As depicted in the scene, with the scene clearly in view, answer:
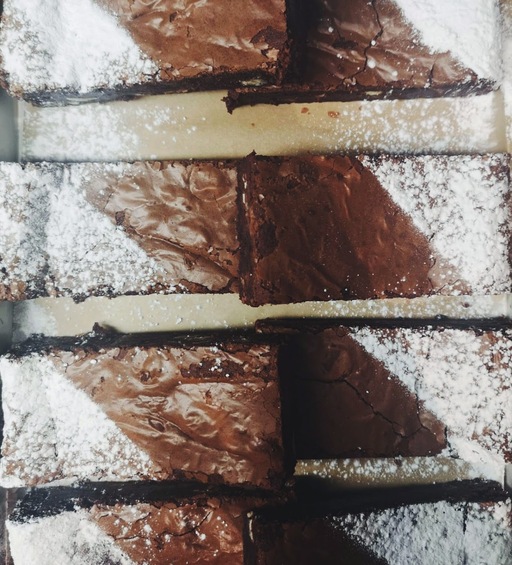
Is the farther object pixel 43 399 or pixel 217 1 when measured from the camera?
pixel 43 399

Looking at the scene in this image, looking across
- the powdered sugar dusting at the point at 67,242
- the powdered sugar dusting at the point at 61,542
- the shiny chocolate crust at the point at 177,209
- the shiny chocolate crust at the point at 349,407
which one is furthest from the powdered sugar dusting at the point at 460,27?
the powdered sugar dusting at the point at 61,542

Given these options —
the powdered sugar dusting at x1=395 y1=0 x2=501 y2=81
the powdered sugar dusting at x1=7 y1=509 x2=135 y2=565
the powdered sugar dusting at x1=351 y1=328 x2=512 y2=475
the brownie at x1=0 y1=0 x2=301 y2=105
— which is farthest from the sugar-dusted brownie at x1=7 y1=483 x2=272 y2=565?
the powdered sugar dusting at x1=395 y1=0 x2=501 y2=81

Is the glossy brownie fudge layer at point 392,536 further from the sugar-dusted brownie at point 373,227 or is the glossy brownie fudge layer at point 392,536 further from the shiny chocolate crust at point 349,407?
the sugar-dusted brownie at point 373,227

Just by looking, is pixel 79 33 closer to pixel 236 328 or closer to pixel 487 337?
pixel 236 328

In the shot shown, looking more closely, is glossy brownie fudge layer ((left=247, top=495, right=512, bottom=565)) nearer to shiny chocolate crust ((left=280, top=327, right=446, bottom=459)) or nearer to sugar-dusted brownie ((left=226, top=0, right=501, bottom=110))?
shiny chocolate crust ((left=280, top=327, right=446, bottom=459))

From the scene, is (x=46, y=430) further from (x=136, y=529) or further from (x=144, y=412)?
(x=136, y=529)

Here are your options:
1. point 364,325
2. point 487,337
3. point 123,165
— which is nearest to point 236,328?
point 364,325
